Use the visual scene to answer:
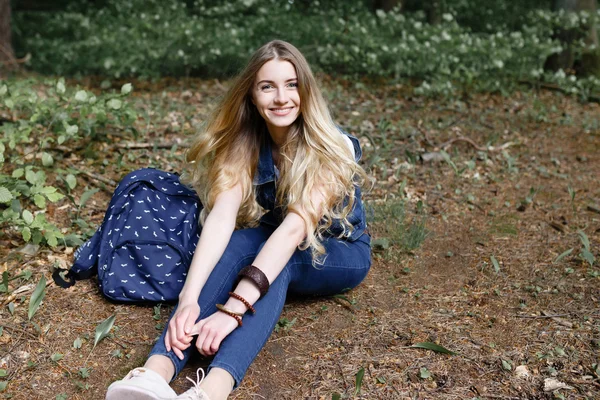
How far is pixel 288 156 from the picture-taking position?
253cm

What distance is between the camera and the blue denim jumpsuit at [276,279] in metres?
2.04

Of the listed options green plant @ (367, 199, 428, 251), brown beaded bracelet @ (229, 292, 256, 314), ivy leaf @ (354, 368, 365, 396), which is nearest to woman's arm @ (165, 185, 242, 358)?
brown beaded bracelet @ (229, 292, 256, 314)

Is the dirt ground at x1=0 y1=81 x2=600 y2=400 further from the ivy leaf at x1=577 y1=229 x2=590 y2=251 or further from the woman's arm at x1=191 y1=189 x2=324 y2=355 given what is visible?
the woman's arm at x1=191 y1=189 x2=324 y2=355

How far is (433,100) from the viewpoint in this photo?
5.69m

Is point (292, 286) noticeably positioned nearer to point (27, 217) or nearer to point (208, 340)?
point (208, 340)

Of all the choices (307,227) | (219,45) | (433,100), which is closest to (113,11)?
(219,45)

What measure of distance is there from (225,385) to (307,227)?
69 centimetres

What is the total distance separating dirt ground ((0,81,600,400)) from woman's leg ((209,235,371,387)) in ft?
0.45

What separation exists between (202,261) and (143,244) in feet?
1.33

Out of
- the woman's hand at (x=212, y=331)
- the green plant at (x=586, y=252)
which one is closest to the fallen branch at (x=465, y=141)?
the green plant at (x=586, y=252)

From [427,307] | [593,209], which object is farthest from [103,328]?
[593,209]

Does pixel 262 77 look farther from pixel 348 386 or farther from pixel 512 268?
pixel 512 268

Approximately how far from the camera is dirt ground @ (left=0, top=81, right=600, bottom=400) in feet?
7.09

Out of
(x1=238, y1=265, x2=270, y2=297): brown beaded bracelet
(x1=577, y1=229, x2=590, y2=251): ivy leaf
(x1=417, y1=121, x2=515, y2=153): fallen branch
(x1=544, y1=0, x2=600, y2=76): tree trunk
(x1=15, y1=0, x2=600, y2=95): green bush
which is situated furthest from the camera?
(x1=544, y1=0, x2=600, y2=76): tree trunk
